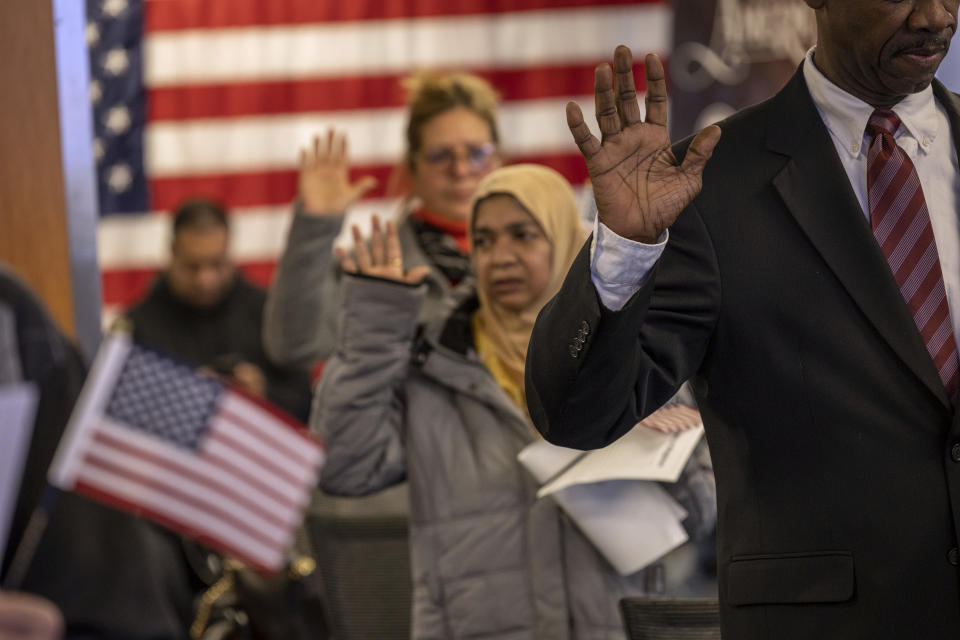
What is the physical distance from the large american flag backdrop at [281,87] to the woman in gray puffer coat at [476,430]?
4.06 meters

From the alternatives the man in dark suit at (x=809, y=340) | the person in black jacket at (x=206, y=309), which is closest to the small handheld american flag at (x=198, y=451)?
the man in dark suit at (x=809, y=340)

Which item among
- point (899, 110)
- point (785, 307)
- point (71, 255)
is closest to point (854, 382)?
point (785, 307)

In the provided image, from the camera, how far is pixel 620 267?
1.67 meters

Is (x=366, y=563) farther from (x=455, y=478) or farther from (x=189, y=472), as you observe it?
(x=189, y=472)

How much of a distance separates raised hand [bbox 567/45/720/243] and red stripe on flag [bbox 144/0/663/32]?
557 cm

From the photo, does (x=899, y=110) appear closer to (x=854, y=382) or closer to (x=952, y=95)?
(x=952, y=95)

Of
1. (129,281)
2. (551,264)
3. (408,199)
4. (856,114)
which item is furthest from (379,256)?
(129,281)

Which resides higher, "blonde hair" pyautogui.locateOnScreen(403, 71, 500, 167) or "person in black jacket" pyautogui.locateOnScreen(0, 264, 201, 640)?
"blonde hair" pyautogui.locateOnScreen(403, 71, 500, 167)

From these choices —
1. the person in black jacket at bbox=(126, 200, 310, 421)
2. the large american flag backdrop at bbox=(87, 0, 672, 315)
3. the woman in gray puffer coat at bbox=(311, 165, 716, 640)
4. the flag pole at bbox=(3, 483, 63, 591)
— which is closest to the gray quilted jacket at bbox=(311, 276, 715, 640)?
the woman in gray puffer coat at bbox=(311, 165, 716, 640)

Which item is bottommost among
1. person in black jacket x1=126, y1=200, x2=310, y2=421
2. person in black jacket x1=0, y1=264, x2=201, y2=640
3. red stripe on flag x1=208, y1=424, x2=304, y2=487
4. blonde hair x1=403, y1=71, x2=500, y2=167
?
person in black jacket x1=126, y1=200, x2=310, y2=421

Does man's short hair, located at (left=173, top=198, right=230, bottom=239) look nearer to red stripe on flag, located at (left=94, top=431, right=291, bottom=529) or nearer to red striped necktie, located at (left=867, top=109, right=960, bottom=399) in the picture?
red stripe on flag, located at (left=94, top=431, right=291, bottom=529)

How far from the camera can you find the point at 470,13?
716 cm

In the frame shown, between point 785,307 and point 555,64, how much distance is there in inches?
217

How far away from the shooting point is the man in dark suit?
170cm
